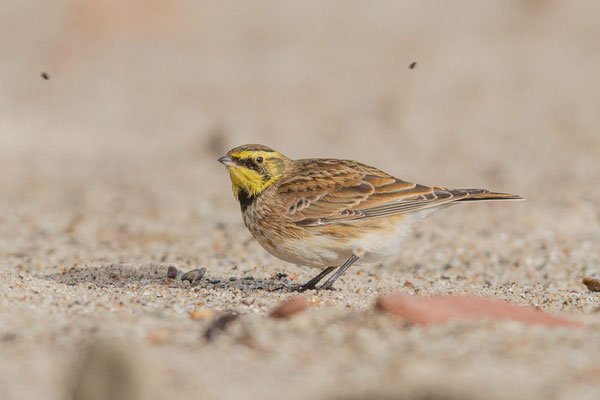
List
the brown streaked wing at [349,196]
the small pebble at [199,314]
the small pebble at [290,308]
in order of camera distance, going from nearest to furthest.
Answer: the small pebble at [290,308]
the small pebble at [199,314]
the brown streaked wing at [349,196]

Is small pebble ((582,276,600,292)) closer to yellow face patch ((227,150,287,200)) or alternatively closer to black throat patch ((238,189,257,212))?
yellow face patch ((227,150,287,200))

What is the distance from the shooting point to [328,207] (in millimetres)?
6922

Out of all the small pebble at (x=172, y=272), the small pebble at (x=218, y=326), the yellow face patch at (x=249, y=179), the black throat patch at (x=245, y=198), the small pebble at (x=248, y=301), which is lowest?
the small pebble at (x=218, y=326)

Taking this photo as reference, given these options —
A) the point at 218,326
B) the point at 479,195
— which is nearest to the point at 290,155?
the point at 479,195

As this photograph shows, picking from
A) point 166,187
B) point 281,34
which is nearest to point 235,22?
point 281,34

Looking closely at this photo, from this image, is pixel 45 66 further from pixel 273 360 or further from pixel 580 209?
pixel 273 360

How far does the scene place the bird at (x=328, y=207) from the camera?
6.74 meters

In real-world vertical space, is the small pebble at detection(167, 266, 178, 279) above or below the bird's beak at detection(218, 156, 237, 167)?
below

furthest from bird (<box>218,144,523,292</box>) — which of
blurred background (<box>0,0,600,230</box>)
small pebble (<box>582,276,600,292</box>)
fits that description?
blurred background (<box>0,0,600,230</box>)

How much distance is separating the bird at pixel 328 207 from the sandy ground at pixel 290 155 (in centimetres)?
42

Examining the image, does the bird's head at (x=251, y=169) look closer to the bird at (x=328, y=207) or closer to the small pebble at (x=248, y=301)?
the bird at (x=328, y=207)

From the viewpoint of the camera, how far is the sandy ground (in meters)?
4.17

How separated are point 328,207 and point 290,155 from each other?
795cm

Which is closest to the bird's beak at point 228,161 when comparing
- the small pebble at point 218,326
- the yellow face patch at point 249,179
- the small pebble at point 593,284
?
the yellow face patch at point 249,179
